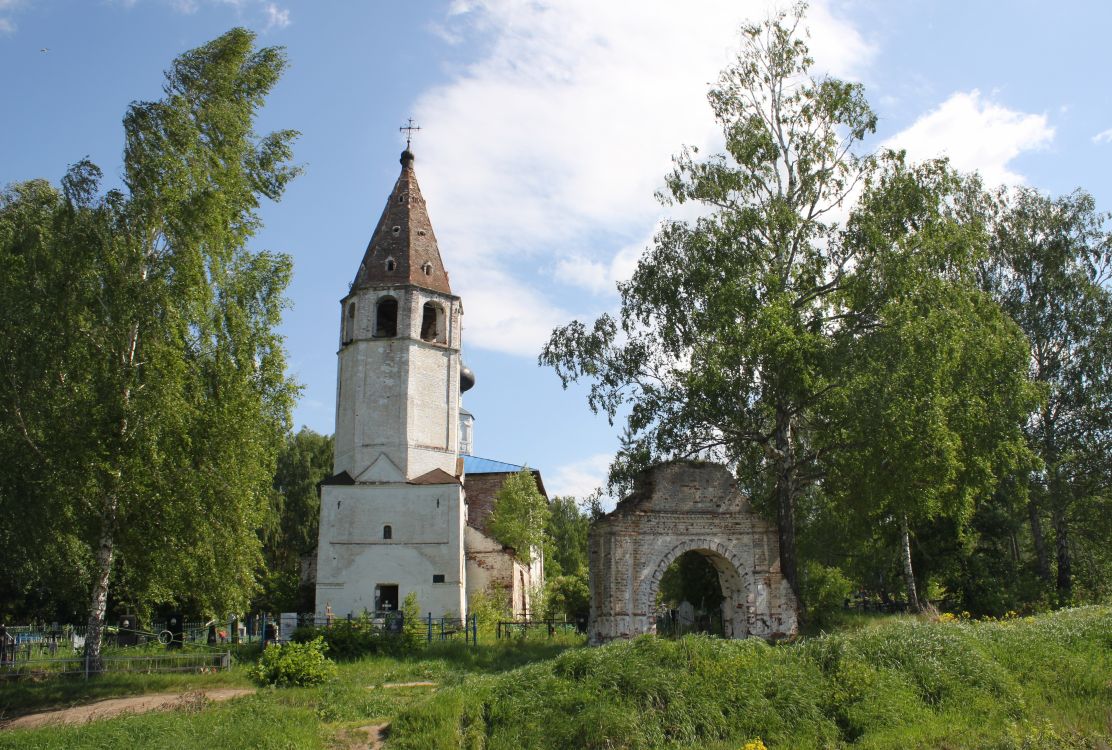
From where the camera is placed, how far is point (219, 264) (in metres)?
16.1

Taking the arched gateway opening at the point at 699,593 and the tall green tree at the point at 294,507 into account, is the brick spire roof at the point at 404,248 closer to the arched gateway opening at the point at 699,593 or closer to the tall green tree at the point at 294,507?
the tall green tree at the point at 294,507

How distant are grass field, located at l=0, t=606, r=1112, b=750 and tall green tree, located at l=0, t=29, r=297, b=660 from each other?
2.36 metres

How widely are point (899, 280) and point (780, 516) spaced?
5.43 m

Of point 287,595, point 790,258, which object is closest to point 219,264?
point 790,258

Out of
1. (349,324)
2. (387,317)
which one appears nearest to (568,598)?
(387,317)

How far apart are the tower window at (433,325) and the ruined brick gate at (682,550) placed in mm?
12799

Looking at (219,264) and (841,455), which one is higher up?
(219,264)

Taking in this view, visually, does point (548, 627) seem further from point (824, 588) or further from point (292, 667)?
point (292, 667)

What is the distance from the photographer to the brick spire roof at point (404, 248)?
2931 cm

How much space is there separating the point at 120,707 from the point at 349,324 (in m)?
18.1

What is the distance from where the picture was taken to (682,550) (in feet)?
59.3

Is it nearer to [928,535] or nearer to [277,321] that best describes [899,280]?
[928,535]

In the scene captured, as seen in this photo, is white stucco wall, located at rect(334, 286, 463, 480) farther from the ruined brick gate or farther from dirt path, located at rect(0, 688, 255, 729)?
dirt path, located at rect(0, 688, 255, 729)

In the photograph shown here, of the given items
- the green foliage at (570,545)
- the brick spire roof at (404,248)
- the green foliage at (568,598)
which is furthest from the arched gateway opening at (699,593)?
the green foliage at (570,545)
